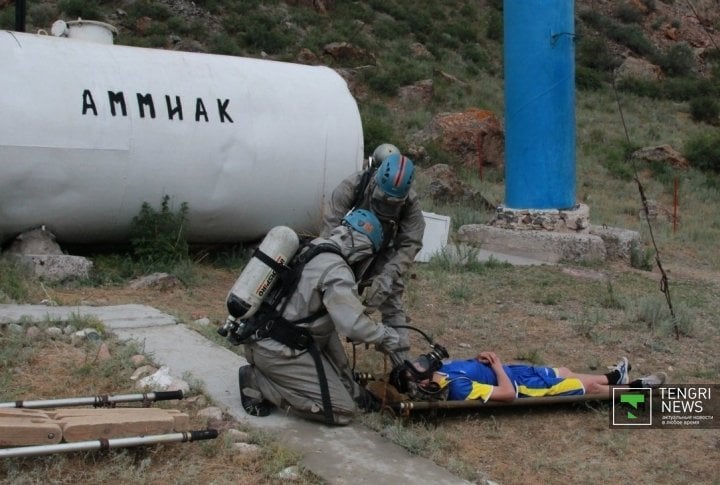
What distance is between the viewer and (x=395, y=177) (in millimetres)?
5219

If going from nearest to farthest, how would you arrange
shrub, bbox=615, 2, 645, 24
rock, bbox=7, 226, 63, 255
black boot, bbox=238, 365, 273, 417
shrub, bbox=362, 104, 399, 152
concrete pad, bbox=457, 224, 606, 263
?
black boot, bbox=238, 365, 273, 417 < rock, bbox=7, 226, 63, 255 < concrete pad, bbox=457, 224, 606, 263 < shrub, bbox=362, 104, 399, 152 < shrub, bbox=615, 2, 645, 24

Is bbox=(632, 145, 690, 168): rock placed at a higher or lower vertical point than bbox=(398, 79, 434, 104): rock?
lower

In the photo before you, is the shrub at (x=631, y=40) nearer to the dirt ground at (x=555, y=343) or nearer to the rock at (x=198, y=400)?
the dirt ground at (x=555, y=343)

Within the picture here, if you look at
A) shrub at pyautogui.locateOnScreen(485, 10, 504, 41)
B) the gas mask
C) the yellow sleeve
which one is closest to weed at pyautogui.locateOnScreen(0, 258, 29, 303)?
the gas mask

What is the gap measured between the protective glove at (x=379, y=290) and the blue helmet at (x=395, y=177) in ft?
1.84

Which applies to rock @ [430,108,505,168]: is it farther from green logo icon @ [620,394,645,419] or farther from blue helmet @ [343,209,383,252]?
blue helmet @ [343,209,383,252]

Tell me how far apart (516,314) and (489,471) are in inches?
136

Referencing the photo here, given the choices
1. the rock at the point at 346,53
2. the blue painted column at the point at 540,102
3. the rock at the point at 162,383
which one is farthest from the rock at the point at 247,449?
the rock at the point at 346,53

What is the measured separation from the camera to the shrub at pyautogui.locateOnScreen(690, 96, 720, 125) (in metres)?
28.3

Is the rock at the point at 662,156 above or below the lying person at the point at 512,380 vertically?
below

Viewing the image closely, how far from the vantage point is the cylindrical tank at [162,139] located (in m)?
7.44
